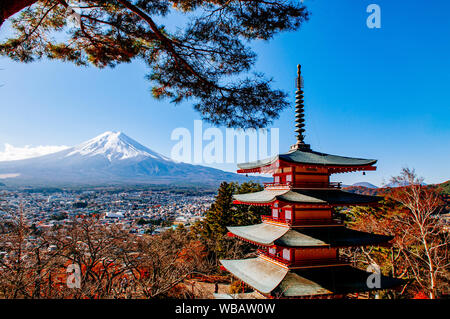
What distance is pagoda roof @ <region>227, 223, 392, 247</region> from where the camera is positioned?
619 centimetres

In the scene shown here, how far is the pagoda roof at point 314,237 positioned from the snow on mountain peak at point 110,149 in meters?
64.5

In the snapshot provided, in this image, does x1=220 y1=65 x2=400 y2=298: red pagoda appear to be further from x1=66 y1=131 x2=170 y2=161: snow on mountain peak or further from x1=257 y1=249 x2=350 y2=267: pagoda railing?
x1=66 y1=131 x2=170 y2=161: snow on mountain peak

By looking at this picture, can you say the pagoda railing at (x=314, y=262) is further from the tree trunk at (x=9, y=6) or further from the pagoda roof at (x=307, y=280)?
the tree trunk at (x=9, y=6)

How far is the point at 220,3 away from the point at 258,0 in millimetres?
688

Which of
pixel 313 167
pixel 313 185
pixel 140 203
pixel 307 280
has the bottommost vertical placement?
pixel 140 203

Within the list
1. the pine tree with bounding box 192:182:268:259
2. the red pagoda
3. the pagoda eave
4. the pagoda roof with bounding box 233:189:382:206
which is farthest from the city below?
the pagoda roof with bounding box 233:189:382:206

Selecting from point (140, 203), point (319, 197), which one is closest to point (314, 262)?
point (319, 197)

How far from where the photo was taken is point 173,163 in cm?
7562

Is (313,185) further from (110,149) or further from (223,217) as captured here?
(110,149)

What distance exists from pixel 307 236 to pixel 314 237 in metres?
0.19

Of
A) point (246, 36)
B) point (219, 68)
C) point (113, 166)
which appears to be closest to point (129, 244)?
point (219, 68)

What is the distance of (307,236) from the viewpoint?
6512 mm

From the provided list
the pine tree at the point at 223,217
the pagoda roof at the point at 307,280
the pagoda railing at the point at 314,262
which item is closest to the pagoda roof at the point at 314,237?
the pagoda railing at the point at 314,262
